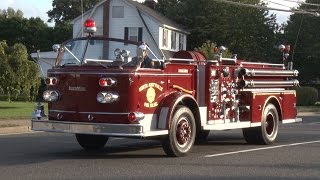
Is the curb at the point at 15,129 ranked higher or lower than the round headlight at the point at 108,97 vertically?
lower

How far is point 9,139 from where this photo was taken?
1477 cm

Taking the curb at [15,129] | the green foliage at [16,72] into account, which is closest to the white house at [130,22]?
the green foliage at [16,72]

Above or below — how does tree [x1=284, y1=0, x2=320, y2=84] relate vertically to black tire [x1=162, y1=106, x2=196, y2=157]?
above

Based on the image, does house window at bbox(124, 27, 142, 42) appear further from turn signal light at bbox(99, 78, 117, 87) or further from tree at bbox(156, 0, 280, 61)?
turn signal light at bbox(99, 78, 117, 87)

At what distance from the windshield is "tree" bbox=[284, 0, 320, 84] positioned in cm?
4543

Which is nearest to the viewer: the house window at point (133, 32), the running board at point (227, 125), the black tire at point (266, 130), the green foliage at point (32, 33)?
the running board at point (227, 125)

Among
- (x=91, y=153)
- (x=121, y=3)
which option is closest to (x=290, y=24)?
(x=121, y=3)

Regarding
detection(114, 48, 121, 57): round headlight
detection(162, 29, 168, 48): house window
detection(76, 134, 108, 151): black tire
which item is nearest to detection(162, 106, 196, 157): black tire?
detection(114, 48, 121, 57): round headlight

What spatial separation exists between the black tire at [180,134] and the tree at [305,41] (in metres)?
45.1

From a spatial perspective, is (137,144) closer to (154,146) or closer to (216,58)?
(154,146)

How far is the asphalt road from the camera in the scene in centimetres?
932

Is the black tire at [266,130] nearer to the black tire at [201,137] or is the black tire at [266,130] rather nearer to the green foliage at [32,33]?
the black tire at [201,137]

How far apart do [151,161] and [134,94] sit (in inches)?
50.5

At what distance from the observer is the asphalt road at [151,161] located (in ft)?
30.6
